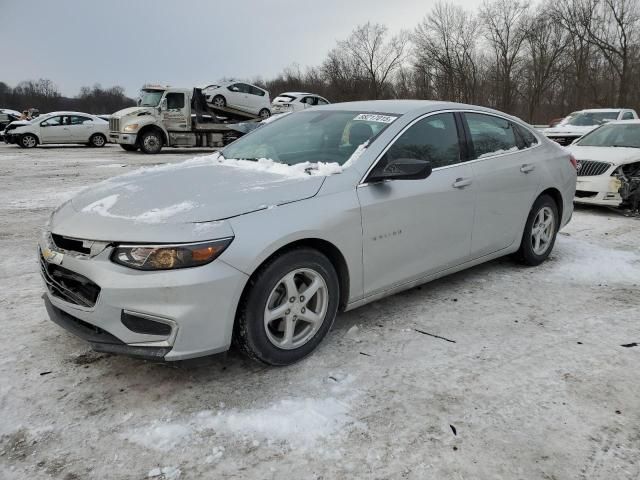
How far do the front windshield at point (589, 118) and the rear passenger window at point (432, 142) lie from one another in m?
14.8

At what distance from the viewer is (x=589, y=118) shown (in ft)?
55.8

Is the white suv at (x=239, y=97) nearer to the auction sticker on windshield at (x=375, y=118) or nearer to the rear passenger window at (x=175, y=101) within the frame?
the rear passenger window at (x=175, y=101)

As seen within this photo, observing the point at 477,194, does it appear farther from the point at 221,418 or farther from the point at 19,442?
the point at 19,442

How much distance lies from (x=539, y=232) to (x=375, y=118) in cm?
225

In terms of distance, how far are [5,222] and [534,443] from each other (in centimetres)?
722

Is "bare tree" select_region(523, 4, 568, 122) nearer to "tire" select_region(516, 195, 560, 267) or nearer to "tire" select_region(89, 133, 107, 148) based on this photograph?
"tire" select_region(89, 133, 107, 148)

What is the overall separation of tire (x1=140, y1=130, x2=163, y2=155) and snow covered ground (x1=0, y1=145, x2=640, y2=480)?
15.4 meters

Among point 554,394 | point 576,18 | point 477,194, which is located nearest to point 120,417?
point 554,394

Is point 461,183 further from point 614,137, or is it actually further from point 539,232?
point 614,137

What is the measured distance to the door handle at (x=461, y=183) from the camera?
3898 mm

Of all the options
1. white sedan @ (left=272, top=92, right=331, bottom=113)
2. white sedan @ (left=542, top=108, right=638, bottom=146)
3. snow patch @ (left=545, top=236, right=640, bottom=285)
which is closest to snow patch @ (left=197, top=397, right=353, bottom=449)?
snow patch @ (left=545, top=236, right=640, bottom=285)

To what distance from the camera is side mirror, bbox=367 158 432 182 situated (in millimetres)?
3279

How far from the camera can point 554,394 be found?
110 inches

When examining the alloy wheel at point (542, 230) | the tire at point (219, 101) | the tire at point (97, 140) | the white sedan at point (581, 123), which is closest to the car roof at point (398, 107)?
the alloy wheel at point (542, 230)
